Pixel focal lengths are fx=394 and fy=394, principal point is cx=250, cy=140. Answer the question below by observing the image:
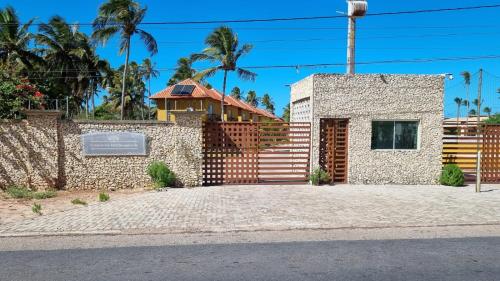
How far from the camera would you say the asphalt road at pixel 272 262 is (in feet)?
16.0

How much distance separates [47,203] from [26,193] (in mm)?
1405

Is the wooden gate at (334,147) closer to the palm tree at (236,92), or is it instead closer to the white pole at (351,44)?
the white pole at (351,44)

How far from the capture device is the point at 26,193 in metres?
10.7


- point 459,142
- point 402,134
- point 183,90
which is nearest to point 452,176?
point 459,142

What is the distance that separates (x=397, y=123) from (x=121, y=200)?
9068 mm

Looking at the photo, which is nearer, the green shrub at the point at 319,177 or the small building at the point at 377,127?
the green shrub at the point at 319,177

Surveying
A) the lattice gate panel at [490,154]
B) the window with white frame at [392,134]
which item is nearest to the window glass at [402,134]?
the window with white frame at [392,134]

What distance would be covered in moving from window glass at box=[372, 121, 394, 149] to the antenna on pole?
7.92 feet

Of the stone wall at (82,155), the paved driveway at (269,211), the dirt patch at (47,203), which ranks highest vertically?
the stone wall at (82,155)

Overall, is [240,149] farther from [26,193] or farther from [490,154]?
[490,154]

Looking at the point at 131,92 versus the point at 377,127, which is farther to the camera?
the point at 131,92

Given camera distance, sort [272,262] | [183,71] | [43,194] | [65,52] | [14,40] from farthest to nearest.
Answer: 1. [183,71]
2. [65,52]
3. [14,40]
4. [43,194]
5. [272,262]

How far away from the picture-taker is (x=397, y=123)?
13242 mm

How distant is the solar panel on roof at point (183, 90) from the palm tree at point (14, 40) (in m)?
13.1
